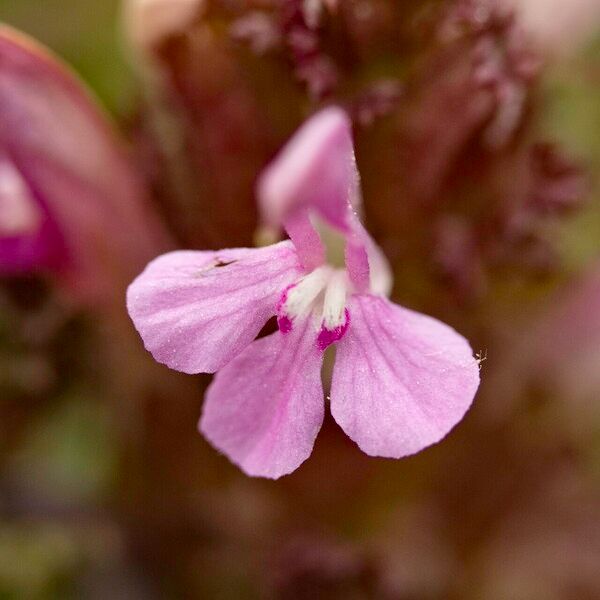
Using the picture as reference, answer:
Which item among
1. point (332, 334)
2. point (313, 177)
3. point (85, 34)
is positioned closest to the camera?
point (313, 177)

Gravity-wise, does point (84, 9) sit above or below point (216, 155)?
above

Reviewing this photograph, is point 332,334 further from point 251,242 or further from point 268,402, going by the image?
point 251,242

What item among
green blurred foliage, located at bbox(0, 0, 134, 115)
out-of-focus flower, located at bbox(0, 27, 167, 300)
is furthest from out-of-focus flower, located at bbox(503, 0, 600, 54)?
green blurred foliage, located at bbox(0, 0, 134, 115)

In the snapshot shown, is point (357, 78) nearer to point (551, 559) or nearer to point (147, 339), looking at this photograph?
point (147, 339)

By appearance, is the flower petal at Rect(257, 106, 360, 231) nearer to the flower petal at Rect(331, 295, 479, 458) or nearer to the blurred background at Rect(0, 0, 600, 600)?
the flower petal at Rect(331, 295, 479, 458)

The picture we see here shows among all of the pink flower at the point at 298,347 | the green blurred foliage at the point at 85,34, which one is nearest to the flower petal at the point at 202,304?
the pink flower at the point at 298,347

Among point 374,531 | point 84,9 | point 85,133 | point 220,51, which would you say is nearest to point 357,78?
point 220,51

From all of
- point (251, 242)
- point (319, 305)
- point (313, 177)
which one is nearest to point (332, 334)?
point (319, 305)
